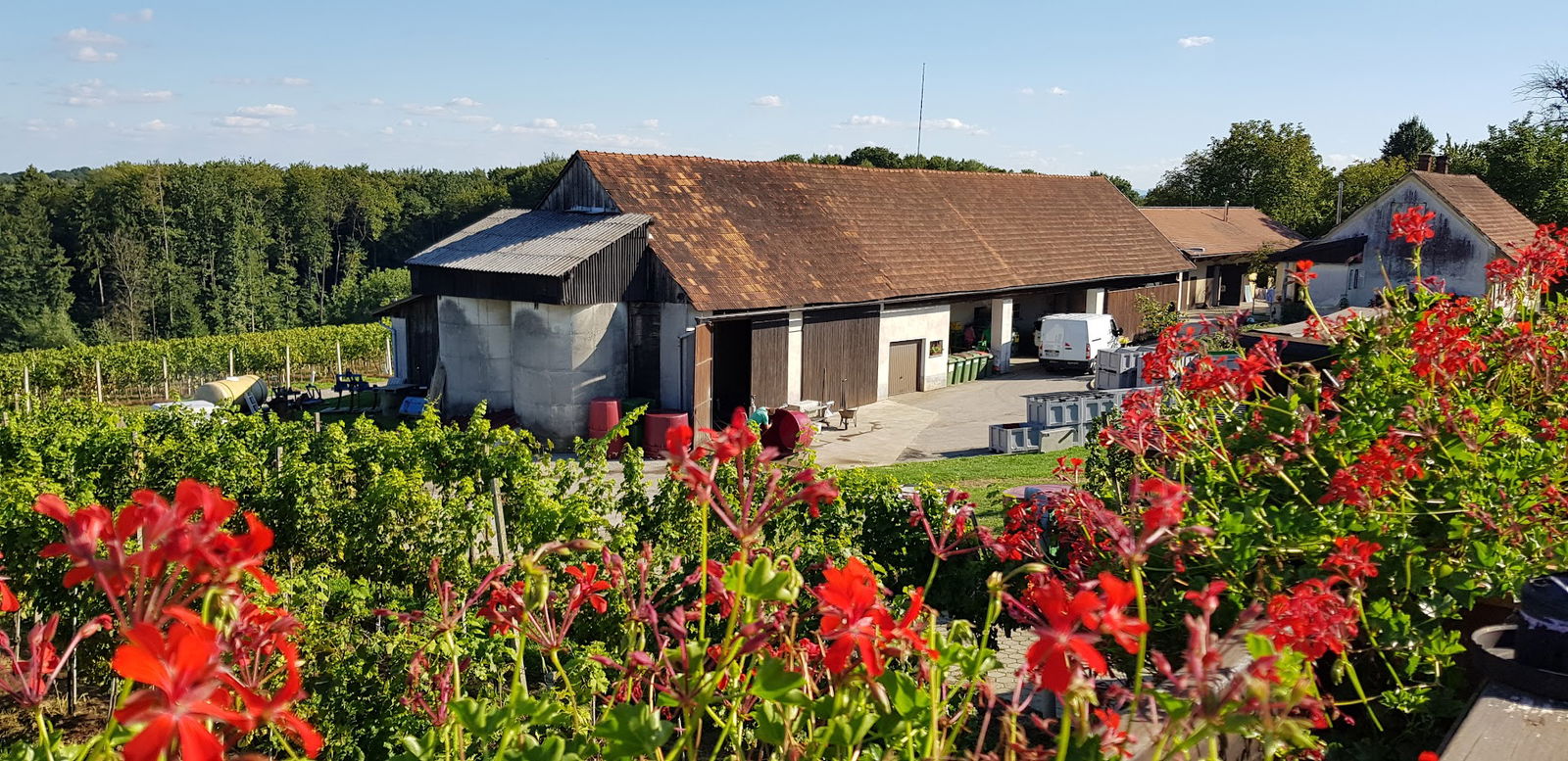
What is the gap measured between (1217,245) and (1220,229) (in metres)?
2.99

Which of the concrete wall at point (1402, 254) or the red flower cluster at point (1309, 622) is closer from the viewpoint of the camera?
the red flower cluster at point (1309, 622)

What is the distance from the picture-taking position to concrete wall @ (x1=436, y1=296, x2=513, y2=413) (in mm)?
22766

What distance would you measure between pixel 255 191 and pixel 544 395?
200ft

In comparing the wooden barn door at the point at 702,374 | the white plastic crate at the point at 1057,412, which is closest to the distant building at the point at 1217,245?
the white plastic crate at the point at 1057,412

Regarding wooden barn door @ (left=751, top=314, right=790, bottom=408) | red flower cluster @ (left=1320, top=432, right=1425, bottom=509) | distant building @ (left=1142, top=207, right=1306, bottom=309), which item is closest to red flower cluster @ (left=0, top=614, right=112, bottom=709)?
red flower cluster @ (left=1320, top=432, right=1425, bottom=509)

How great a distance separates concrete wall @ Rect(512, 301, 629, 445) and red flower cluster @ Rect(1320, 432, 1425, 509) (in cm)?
1906

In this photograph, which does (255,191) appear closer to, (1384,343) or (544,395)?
(544,395)

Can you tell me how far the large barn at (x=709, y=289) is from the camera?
872 inches

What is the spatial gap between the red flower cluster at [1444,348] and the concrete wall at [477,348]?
762 inches

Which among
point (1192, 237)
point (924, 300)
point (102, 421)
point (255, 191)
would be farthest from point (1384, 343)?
point (255, 191)

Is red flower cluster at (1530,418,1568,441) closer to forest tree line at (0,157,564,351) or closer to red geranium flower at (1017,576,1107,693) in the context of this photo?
red geranium flower at (1017,576,1107,693)

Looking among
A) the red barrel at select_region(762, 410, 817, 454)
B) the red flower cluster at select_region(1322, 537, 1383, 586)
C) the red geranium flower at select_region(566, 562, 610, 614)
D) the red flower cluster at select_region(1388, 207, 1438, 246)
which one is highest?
the red flower cluster at select_region(1388, 207, 1438, 246)

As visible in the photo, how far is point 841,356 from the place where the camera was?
25.8m

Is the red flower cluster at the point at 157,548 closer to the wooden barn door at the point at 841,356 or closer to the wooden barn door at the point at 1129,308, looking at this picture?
the wooden barn door at the point at 841,356
